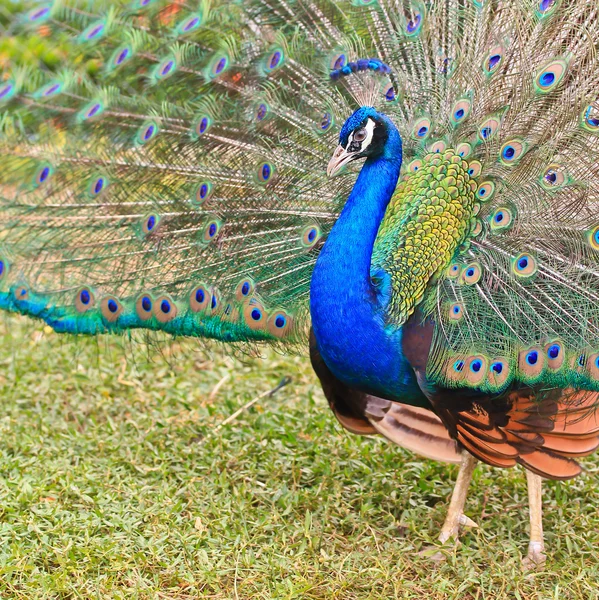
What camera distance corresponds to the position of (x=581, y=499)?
345 centimetres

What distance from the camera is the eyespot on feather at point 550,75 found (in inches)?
106

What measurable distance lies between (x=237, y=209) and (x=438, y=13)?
94 cm

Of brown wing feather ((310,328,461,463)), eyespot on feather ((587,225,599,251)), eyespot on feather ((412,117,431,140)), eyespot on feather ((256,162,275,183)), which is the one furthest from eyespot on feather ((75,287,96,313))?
eyespot on feather ((587,225,599,251))

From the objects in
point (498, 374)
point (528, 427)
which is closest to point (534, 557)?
point (528, 427)

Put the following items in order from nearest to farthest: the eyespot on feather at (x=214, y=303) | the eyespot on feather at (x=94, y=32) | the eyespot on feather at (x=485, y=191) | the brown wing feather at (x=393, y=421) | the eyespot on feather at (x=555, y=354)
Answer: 1. the eyespot on feather at (x=555, y=354)
2. the eyespot on feather at (x=485, y=191)
3. the eyespot on feather at (x=214, y=303)
4. the brown wing feather at (x=393, y=421)
5. the eyespot on feather at (x=94, y=32)

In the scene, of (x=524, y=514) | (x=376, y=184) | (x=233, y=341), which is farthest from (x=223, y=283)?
(x=524, y=514)

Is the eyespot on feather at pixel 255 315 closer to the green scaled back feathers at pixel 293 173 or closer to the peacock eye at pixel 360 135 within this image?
the green scaled back feathers at pixel 293 173

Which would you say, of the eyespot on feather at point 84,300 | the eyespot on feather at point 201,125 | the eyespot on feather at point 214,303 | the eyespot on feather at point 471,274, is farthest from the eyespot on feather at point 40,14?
the eyespot on feather at point 471,274

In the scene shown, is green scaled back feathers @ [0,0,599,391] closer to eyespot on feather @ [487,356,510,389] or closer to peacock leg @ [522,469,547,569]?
eyespot on feather @ [487,356,510,389]

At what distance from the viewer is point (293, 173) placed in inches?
122

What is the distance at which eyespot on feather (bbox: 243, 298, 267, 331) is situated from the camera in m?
2.99

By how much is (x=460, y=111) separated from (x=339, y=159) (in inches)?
19.1

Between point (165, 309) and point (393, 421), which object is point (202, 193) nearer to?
point (165, 309)

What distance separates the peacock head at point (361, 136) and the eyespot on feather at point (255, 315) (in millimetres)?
572
